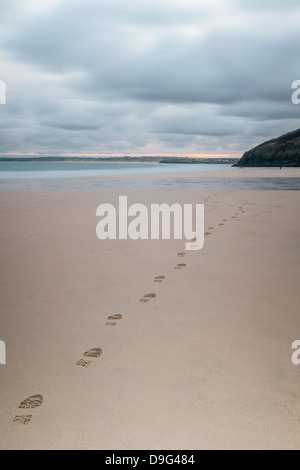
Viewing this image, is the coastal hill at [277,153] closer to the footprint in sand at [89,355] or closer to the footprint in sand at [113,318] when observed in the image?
the footprint in sand at [113,318]

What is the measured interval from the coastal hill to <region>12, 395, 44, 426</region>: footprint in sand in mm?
82243

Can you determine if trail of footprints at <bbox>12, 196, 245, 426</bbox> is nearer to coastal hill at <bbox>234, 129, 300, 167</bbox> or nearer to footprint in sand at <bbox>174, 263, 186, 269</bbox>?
footprint in sand at <bbox>174, 263, 186, 269</bbox>

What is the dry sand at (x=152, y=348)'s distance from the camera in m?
1.94

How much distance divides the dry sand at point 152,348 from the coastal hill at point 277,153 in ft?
262

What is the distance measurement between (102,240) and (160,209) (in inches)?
165

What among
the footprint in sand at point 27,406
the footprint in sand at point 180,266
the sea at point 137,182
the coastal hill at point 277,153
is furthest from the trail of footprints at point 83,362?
the coastal hill at point 277,153

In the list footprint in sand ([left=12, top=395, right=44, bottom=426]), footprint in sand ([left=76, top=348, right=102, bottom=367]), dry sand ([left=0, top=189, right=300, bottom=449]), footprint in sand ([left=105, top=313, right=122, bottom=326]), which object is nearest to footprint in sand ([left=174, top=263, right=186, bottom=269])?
dry sand ([left=0, top=189, right=300, bottom=449])

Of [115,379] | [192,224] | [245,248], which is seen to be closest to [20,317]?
[115,379]

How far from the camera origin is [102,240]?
251 inches

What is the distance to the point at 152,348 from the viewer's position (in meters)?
2.73

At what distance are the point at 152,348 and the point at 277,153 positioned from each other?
94024mm

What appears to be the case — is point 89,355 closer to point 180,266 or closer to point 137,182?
point 180,266

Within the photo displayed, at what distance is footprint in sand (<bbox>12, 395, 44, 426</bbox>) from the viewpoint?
78.0 inches

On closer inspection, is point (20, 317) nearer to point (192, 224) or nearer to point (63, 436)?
point (63, 436)
